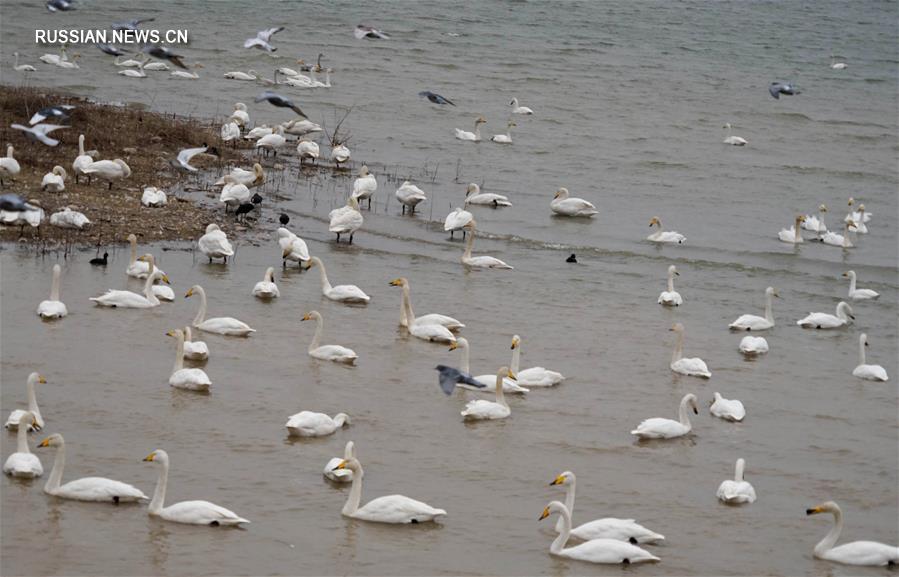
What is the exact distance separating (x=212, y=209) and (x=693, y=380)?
776 centimetres

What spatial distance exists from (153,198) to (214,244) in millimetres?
2246

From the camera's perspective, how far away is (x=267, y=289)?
49.9 ft

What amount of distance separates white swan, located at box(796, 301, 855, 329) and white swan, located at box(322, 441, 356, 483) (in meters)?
8.23

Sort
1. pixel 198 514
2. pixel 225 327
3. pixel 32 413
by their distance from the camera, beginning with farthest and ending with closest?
pixel 225 327 → pixel 32 413 → pixel 198 514

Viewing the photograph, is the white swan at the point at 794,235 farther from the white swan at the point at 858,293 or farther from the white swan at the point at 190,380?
the white swan at the point at 190,380

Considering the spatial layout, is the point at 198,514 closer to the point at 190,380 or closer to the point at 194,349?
the point at 190,380

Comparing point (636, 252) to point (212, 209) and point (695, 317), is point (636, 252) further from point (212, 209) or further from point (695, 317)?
point (212, 209)

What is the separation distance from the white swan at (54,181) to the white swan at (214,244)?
8.22 feet

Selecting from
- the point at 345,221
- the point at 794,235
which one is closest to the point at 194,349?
the point at 345,221

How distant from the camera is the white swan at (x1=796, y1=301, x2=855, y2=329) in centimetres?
1672

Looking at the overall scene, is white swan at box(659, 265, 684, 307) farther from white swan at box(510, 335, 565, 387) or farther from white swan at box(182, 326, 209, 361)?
white swan at box(182, 326, 209, 361)

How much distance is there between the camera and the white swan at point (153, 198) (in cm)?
1800

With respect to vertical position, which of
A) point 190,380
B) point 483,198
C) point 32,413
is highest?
point 483,198

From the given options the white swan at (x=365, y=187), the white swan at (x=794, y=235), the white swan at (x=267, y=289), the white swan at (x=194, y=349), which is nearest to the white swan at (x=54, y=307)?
the white swan at (x=194, y=349)
